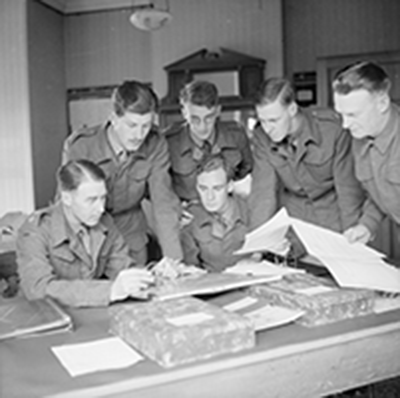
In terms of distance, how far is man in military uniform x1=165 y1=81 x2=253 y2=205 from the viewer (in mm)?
2576

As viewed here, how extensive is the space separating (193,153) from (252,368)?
1.76 m

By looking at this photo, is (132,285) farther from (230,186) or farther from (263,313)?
(230,186)

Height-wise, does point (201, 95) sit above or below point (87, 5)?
below

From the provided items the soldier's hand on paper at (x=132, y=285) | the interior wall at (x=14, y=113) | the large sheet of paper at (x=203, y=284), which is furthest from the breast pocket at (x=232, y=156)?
the interior wall at (x=14, y=113)

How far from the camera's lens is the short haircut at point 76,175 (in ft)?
6.43

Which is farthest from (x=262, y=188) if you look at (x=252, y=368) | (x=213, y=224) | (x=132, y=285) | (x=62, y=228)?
(x=252, y=368)

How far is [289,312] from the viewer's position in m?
1.38

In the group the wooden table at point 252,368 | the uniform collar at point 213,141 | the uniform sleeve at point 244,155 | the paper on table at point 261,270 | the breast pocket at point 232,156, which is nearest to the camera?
the wooden table at point 252,368

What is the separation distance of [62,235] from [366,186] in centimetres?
109

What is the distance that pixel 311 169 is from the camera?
2420 mm

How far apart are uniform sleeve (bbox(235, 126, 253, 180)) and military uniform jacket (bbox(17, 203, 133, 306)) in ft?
3.50

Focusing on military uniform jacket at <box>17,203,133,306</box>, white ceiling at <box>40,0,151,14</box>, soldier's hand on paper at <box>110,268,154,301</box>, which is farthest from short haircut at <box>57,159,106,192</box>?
white ceiling at <box>40,0,151,14</box>

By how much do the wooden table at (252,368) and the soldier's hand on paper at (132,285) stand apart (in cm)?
19

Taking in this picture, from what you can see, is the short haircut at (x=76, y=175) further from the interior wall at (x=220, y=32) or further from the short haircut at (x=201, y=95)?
the interior wall at (x=220, y=32)
